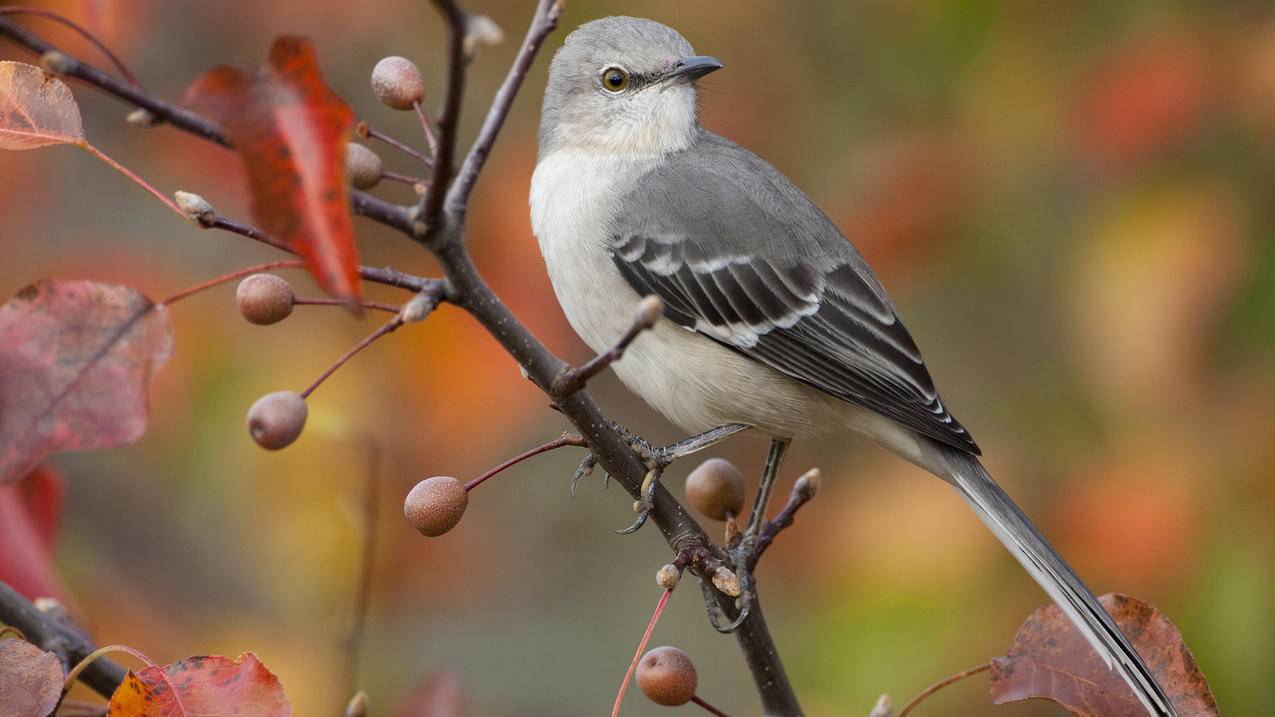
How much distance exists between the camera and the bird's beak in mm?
3364

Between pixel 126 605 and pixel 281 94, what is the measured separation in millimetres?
3426

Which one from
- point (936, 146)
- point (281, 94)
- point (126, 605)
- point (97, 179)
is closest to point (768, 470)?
point (936, 146)

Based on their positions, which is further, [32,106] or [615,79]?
[615,79]

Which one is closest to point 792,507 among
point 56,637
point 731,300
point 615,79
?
point 731,300

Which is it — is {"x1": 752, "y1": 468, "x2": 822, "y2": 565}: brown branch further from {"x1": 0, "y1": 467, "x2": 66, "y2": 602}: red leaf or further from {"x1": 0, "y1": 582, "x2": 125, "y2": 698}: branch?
{"x1": 0, "y1": 467, "x2": 66, "y2": 602}: red leaf

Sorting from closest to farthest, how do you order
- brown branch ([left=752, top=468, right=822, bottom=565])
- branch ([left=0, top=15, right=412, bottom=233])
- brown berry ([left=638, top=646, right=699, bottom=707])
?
branch ([left=0, top=15, right=412, bottom=233]) < brown berry ([left=638, top=646, right=699, bottom=707]) < brown branch ([left=752, top=468, right=822, bottom=565])

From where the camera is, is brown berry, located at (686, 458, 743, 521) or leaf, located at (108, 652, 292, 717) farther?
brown berry, located at (686, 458, 743, 521)

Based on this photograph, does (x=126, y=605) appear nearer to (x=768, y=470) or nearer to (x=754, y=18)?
(x=768, y=470)

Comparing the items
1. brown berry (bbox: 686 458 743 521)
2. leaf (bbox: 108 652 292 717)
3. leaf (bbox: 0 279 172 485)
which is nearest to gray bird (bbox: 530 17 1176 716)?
brown berry (bbox: 686 458 743 521)

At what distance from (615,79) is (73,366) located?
236 centimetres

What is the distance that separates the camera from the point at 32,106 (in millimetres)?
1555

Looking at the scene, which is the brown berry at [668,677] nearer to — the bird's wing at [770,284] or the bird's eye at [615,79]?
the bird's wing at [770,284]

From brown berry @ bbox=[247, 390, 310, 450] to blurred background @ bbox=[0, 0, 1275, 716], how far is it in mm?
742

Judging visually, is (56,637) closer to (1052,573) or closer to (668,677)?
(668,677)
